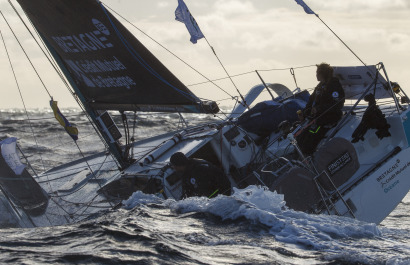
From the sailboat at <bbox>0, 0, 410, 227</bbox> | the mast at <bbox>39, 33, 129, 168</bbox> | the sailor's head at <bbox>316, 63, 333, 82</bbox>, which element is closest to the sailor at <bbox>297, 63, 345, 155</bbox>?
the sailor's head at <bbox>316, 63, 333, 82</bbox>

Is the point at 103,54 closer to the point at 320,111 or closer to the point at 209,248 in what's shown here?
the point at 320,111

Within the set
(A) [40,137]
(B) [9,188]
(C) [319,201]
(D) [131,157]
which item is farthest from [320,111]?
(A) [40,137]

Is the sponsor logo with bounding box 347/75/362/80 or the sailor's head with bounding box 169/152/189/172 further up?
the sponsor logo with bounding box 347/75/362/80

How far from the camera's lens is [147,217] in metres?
Answer: 6.93

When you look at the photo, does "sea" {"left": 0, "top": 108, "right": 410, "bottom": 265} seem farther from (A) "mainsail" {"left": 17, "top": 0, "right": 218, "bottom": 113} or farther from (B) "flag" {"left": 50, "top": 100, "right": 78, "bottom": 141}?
(B) "flag" {"left": 50, "top": 100, "right": 78, "bottom": 141}

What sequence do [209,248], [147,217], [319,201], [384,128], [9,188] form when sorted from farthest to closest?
[9,188] → [384,128] → [319,201] → [147,217] → [209,248]

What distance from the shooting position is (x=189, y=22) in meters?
9.36

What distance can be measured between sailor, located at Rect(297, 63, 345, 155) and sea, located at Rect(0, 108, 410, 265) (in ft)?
5.31

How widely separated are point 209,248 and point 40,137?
16.2 metres

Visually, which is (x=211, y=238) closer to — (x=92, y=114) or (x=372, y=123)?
(x=372, y=123)

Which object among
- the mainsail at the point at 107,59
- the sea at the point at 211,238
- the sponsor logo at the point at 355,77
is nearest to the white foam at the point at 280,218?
the sea at the point at 211,238

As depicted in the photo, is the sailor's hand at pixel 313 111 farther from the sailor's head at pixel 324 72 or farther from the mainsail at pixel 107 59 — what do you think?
the mainsail at pixel 107 59

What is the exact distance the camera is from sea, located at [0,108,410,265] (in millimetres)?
5352

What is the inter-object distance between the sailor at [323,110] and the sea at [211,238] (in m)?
1.62
